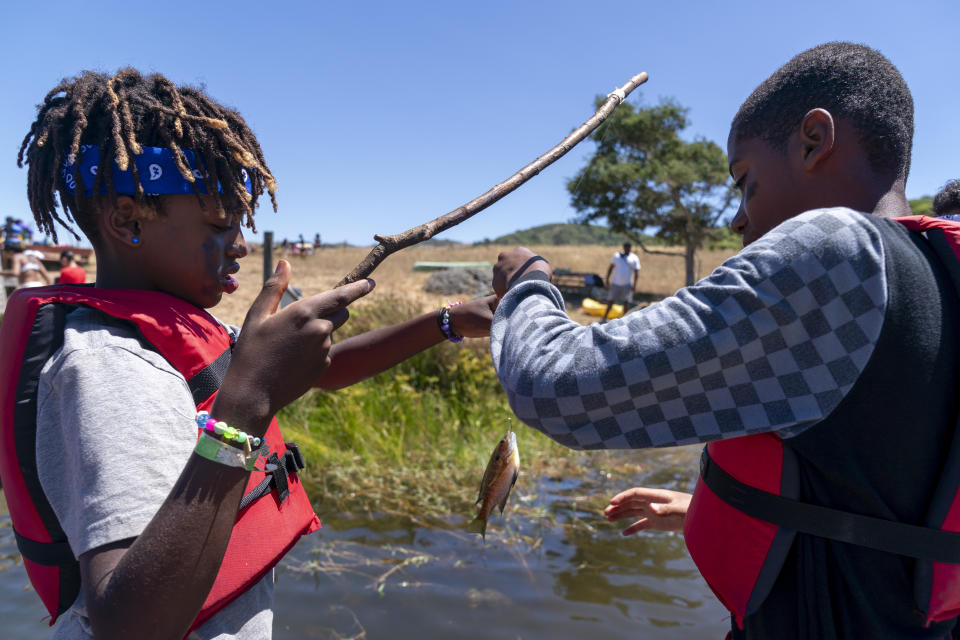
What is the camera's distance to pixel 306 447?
244 inches

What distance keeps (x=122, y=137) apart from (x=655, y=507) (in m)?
2.01

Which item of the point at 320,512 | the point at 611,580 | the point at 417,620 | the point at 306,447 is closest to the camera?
the point at 417,620

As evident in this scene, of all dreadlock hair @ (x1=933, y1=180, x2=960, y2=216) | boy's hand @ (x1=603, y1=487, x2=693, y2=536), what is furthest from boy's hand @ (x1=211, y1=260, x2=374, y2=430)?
dreadlock hair @ (x1=933, y1=180, x2=960, y2=216)

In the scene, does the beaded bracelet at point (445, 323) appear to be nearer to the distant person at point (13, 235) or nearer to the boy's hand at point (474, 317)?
the boy's hand at point (474, 317)

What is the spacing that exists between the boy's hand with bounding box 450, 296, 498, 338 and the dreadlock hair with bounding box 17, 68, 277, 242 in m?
0.91

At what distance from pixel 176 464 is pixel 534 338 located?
0.82 m

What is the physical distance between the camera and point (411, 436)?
21.0ft

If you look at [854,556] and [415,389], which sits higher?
[854,556]

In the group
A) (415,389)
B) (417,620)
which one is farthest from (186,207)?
(415,389)

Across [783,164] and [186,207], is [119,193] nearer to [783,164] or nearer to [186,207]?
[186,207]

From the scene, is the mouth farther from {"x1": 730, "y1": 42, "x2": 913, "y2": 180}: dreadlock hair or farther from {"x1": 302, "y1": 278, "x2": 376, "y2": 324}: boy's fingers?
{"x1": 730, "y1": 42, "x2": 913, "y2": 180}: dreadlock hair

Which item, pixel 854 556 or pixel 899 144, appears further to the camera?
pixel 899 144

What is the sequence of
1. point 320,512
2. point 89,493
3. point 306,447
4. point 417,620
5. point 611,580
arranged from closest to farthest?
point 89,493
point 417,620
point 611,580
point 320,512
point 306,447

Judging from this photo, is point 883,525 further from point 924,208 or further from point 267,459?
point 924,208
